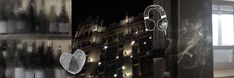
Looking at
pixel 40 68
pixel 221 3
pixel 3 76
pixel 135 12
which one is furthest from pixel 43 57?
pixel 221 3

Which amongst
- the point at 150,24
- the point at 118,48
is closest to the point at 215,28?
the point at 150,24

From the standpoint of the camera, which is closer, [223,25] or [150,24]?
[150,24]

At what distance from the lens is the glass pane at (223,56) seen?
2906 millimetres

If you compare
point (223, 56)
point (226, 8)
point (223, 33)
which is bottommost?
point (223, 56)

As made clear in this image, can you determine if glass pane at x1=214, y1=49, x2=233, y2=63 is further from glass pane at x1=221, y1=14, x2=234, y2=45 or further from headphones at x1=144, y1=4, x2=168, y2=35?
headphones at x1=144, y1=4, x2=168, y2=35

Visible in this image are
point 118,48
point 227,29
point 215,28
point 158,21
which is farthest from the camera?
point 227,29

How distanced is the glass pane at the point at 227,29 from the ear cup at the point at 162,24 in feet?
2.28

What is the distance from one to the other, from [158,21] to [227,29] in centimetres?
86

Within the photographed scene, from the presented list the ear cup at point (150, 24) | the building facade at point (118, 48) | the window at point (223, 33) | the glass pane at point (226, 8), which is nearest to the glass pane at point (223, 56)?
the window at point (223, 33)

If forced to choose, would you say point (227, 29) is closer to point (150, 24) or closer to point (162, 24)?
point (162, 24)

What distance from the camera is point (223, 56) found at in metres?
2.98

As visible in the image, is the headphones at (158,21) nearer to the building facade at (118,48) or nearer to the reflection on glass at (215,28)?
the building facade at (118,48)

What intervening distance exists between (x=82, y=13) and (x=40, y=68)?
45cm

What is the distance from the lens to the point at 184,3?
2.68 metres
